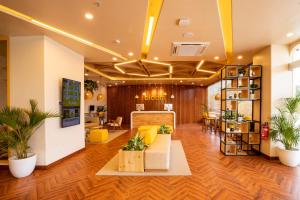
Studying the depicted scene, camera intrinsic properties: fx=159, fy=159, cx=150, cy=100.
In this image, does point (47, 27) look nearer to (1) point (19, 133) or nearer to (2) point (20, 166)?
(1) point (19, 133)

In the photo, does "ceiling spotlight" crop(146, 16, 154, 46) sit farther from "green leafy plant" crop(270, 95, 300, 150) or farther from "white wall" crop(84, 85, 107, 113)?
"white wall" crop(84, 85, 107, 113)

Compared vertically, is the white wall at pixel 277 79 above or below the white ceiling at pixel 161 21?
below

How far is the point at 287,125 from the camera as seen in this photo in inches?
158

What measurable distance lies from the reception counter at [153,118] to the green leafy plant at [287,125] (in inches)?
224

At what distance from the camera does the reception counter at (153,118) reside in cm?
965

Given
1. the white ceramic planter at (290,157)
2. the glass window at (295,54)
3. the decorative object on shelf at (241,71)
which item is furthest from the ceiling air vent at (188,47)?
the white ceramic planter at (290,157)

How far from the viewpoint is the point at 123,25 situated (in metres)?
3.18

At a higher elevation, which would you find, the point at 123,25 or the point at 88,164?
the point at 123,25

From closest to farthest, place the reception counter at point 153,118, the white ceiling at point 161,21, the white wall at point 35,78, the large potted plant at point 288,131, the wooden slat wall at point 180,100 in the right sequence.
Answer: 1. the white ceiling at point 161,21
2. the white wall at point 35,78
3. the large potted plant at point 288,131
4. the reception counter at point 153,118
5. the wooden slat wall at point 180,100

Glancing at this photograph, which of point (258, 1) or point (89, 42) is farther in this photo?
point (89, 42)

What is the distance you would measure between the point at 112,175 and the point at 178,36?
3.41 m

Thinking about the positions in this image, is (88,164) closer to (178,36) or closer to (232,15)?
(178,36)

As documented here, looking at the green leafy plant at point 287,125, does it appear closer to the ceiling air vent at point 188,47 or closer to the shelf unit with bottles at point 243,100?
the shelf unit with bottles at point 243,100

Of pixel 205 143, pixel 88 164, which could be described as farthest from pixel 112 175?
pixel 205 143
